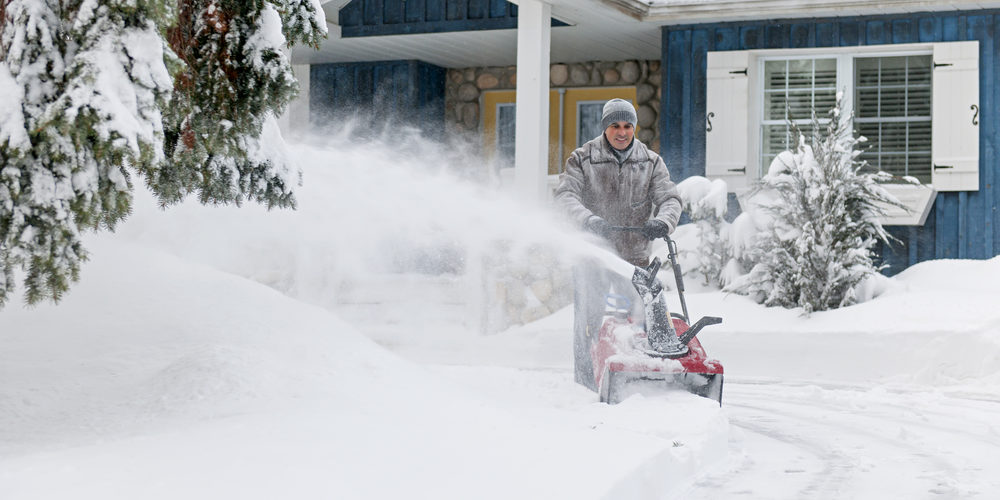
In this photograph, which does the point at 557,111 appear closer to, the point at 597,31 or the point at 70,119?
the point at 597,31

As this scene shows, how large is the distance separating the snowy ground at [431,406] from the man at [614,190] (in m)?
0.27

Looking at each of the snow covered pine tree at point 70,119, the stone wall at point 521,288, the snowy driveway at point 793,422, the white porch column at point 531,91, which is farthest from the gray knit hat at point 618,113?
the stone wall at point 521,288

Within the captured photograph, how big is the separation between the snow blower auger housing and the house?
17.8 ft

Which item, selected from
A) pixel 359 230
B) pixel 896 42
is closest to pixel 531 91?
pixel 359 230

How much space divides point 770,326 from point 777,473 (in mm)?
5008

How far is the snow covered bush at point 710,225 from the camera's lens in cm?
1126

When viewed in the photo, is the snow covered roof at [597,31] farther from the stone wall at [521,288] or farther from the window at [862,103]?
the stone wall at [521,288]

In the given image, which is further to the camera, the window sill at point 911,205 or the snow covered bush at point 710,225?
the window sill at point 911,205

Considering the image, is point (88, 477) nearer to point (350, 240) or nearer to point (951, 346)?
point (951, 346)

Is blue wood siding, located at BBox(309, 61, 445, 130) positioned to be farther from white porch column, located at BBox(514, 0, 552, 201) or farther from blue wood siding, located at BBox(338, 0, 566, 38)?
white porch column, located at BBox(514, 0, 552, 201)

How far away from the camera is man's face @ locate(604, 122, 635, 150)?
6367 mm

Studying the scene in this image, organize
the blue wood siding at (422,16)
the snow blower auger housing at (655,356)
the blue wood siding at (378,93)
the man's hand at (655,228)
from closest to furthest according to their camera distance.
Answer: the snow blower auger housing at (655,356) < the man's hand at (655,228) < the blue wood siding at (422,16) < the blue wood siding at (378,93)

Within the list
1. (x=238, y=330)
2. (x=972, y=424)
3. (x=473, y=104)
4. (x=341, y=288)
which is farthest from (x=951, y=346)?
(x=473, y=104)

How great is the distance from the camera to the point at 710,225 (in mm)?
11391
